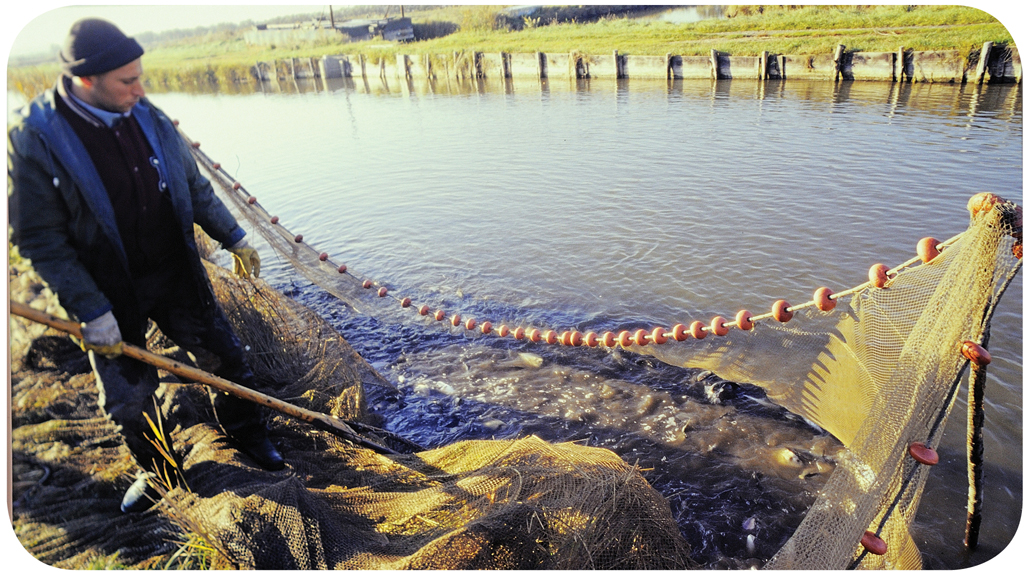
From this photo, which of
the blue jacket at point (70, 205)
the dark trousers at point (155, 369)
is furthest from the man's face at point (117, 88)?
the dark trousers at point (155, 369)

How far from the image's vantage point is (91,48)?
98.2 inches

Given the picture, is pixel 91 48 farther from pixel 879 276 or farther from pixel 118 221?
pixel 879 276

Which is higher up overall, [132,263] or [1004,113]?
[132,263]

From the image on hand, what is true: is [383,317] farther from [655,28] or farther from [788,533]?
[655,28]

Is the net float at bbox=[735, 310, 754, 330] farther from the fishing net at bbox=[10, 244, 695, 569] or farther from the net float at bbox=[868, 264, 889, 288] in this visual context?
the fishing net at bbox=[10, 244, 695, 569]

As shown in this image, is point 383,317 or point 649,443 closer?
point 649,443

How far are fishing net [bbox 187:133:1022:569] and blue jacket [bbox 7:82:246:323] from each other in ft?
10.6

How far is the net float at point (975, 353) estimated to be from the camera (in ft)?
9.18

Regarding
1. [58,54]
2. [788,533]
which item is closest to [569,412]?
[788,533]

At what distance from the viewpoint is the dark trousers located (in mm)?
2912

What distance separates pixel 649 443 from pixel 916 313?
2.02m

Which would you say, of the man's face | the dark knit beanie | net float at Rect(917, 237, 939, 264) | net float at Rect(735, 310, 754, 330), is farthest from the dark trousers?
net float at Rect(917, 237, 939, 264)

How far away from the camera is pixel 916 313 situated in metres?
3.27

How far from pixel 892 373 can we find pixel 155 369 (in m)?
4.06
